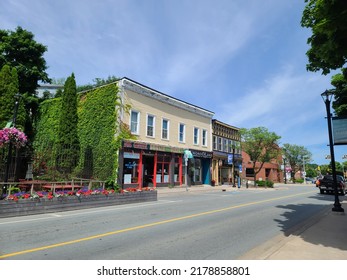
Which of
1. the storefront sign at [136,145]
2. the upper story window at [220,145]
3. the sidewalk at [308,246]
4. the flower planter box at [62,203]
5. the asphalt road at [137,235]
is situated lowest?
the asphalt road at [137,235]

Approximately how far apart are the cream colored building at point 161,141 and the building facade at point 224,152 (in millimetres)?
2484

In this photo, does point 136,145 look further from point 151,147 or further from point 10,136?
point 10,136

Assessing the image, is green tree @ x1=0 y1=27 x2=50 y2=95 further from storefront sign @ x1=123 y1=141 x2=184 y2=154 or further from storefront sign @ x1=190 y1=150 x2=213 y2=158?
storefront sign @ x1=190 y1=150 x2=213 y2=158

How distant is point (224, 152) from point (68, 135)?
22.0m

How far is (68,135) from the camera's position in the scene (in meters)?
21.1

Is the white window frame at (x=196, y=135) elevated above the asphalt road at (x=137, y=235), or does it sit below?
above

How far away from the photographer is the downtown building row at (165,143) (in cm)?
2248

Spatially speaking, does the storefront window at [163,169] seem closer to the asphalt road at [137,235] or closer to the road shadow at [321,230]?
the asphalt road at [137,235]

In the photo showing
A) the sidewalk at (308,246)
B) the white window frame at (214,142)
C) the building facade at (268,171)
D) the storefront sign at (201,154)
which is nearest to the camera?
the sidewalk at (308,246)

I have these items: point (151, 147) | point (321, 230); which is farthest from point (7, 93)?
point (321, 230)

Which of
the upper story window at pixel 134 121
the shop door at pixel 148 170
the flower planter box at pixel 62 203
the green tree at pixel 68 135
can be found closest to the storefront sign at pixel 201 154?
the shop door at pixel 148 170

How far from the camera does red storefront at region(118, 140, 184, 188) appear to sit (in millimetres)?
21844

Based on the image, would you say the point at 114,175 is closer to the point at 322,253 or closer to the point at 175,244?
the point at 175,244
